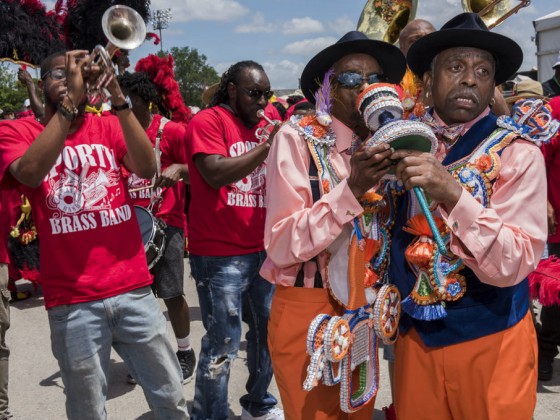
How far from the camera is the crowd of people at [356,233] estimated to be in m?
1.92

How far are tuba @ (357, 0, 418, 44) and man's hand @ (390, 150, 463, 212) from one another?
363cm

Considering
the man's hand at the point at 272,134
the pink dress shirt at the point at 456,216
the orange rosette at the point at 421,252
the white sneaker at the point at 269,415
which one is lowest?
the white sneaker at the point at 269,415

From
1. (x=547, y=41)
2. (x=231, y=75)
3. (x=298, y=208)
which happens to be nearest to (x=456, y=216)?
(x=298, y=208)

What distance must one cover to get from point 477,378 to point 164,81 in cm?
459

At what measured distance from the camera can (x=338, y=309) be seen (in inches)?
90.7

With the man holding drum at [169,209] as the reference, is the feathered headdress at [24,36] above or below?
above

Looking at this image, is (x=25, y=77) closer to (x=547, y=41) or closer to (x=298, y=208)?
(x=298, y=208)

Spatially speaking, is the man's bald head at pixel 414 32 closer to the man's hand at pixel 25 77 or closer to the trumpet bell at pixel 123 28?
the trumpet bell at pixel 123 28

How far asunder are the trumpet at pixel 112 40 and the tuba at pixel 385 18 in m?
2.80

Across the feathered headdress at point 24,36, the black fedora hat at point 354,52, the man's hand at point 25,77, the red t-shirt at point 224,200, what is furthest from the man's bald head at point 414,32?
the man's hand at point 25,77

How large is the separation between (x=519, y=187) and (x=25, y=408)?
3.87 m

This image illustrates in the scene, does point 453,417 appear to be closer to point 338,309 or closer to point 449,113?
point 338,309

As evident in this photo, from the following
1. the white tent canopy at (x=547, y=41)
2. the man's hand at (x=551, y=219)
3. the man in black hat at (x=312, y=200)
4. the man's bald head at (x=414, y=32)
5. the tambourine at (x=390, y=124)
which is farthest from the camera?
the white tent canopy at (x=547, y=41)

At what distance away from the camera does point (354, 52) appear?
2.33 m
